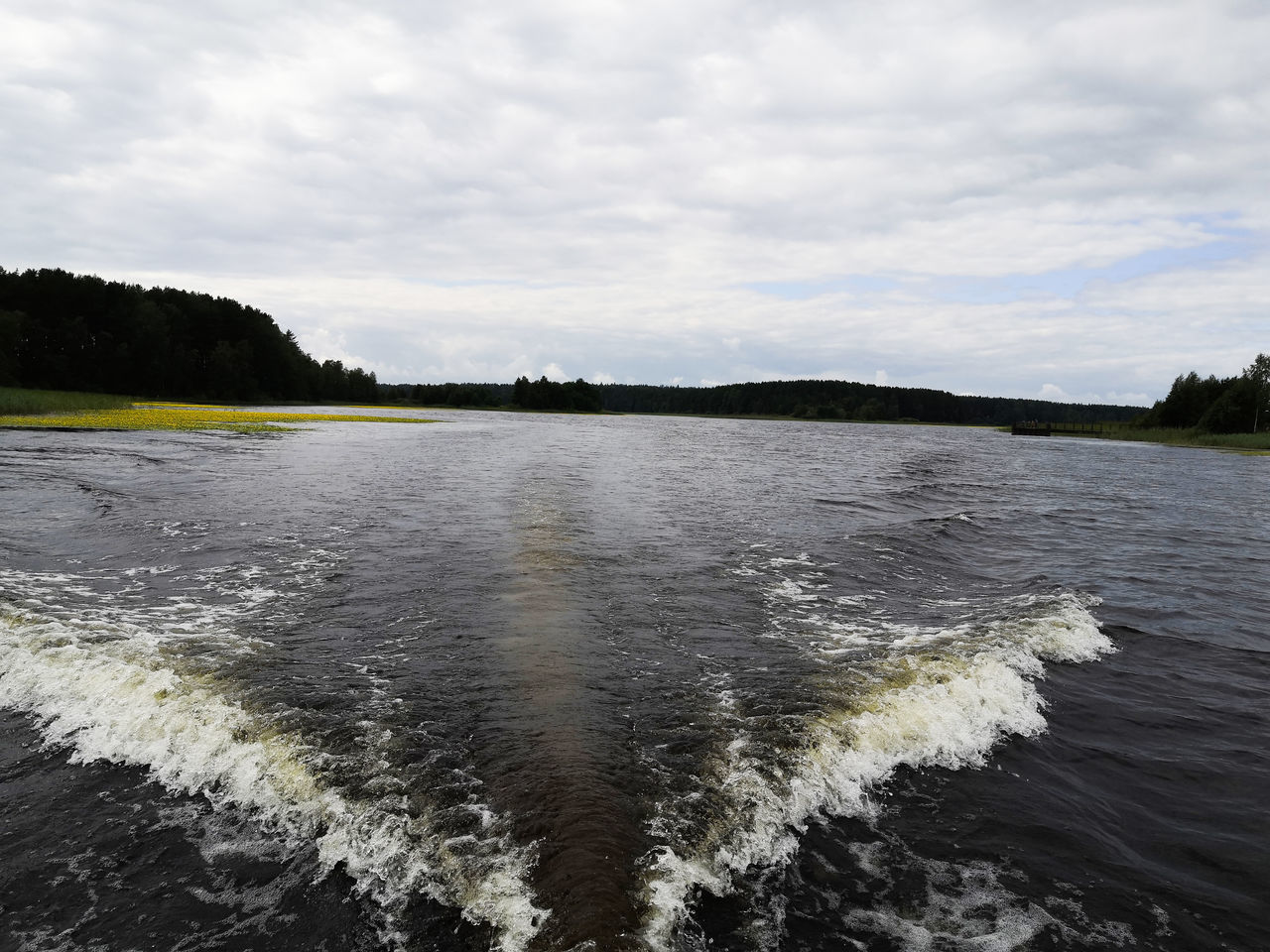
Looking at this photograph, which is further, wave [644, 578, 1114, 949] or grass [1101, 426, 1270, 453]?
grass [1101, 426, 1270, 453]

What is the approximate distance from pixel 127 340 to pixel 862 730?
12560 centimetres

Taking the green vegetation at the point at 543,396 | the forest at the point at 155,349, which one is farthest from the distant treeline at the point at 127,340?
the green vegetation at the point at 543,396

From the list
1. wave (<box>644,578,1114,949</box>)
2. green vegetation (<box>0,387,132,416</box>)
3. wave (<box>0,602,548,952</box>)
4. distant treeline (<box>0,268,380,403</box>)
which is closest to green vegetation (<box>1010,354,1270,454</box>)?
wave (<box>644,578,1114,949</box>)

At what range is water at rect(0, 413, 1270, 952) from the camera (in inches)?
183

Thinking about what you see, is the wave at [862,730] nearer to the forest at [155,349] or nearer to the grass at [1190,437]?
the grass at [1190,437]

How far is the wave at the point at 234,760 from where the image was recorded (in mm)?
4695

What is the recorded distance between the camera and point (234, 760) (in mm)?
6172

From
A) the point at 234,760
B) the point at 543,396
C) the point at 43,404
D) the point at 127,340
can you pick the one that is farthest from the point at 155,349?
the point at 234,760

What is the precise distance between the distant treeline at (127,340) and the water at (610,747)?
95525 mm

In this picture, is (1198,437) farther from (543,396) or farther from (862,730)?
(543,396)

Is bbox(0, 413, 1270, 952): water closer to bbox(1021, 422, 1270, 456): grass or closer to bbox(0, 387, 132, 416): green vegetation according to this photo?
bbox(0, 387, 132, 416): green vegetation

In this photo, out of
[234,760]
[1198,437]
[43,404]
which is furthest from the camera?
[1198,437]

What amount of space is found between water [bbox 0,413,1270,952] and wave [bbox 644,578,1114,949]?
4 centimetres

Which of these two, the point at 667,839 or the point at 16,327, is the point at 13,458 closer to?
the point at 667,839
